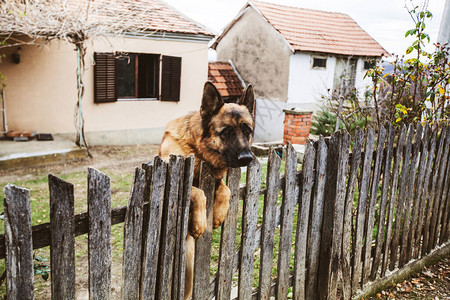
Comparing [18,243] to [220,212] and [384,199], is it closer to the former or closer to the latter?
[220,212]

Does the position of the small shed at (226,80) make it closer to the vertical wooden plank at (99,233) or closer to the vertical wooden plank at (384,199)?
the vertical wooden plank at (384,199)

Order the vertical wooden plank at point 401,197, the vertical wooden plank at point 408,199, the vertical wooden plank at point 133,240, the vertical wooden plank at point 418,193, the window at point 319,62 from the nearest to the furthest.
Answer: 1. the vertical wooden plank at point 133,240
2. the vertical wooden plank at point 401,197
3. the vertical wooden plank at point 408,199
4. the vertical wooden plank at point 418,193
5. the window at point 319,62

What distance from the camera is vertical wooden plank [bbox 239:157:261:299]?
255cm

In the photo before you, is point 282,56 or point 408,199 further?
point 282,56

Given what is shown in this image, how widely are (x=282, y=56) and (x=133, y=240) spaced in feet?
45.3

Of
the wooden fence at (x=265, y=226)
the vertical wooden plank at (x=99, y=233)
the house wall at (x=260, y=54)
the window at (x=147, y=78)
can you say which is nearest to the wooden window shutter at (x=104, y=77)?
the window at (x=147, y=78)

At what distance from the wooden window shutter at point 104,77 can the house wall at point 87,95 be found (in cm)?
16

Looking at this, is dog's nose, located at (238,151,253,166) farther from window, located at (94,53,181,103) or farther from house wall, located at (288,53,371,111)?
house wall, located at (288,53,371,111)

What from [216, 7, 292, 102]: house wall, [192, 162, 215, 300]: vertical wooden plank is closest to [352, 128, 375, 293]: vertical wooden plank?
[192, 162, 215, 300]: vertical wooden plank

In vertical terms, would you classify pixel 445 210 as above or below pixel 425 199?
below

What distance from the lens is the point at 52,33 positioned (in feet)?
27.9

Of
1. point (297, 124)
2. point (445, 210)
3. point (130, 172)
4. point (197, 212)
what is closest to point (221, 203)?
point (197, 212)

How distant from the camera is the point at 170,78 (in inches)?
485

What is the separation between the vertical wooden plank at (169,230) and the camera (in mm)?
2044
